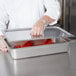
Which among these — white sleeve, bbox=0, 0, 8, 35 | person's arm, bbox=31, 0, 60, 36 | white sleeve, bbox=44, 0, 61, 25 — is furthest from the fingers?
white sleeve, bbox=0, 0, 8, 35

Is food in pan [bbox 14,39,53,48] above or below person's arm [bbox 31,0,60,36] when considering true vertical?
below

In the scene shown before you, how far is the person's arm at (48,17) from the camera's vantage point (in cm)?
94

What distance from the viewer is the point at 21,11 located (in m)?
1.22

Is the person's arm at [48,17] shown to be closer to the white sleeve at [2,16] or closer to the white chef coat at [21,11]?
the white chef coat at [21,11]

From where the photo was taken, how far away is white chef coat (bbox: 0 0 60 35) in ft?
3.88

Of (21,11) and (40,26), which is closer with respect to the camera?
(40,26)

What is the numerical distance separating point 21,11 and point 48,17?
23 centimetres

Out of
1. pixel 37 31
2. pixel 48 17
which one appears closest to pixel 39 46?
pixel 37 31

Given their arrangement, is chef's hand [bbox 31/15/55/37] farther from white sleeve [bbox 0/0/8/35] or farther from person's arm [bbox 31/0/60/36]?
white sleeve [bbox 0/0/8/35]

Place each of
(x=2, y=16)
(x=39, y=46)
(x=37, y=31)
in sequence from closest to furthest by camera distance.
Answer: (x=39, y=46) < (x=37, y=31) < (x=2, y=16)

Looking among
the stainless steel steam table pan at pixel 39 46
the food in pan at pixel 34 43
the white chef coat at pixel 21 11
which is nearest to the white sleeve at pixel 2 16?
the white chef coat at pixel 21 11

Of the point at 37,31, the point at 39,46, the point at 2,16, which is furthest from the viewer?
the point at 2,16

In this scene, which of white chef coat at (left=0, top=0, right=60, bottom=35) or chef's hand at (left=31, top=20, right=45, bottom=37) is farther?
white chef coat at (left=0, top=0, right=60, bottom=35)

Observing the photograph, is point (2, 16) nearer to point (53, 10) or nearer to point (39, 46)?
point (53, 10)
